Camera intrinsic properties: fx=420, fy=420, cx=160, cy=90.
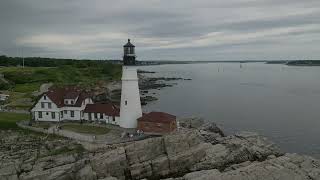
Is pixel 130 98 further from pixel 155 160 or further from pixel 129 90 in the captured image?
pixel 155 160

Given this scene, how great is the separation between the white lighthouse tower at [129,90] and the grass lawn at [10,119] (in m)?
9.66

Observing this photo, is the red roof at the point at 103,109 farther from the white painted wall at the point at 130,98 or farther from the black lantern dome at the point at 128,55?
the black lantern dome at the point at 128,55

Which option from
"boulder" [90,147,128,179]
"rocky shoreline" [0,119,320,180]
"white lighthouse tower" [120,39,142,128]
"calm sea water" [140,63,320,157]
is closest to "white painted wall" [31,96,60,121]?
"rocky shoreline" [0,119,320,180]

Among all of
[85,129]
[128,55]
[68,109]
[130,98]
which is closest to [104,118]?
[85,129]

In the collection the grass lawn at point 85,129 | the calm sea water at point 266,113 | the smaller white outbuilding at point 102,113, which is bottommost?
the calm sea water at point 266,113

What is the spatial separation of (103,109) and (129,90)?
396 cm

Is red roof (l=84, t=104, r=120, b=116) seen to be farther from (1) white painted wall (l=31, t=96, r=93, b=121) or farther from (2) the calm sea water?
(2) the calm sea water

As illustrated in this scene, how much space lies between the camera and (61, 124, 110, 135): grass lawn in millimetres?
35000

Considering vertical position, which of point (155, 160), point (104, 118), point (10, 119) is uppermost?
point (104, 118)

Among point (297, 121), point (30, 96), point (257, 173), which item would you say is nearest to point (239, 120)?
point (297, 121)

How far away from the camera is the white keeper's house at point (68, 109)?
128 ft

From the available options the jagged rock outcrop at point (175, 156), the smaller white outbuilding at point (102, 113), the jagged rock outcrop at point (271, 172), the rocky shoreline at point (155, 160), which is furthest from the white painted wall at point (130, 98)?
the jagged rock outcrop at point (271, 172)

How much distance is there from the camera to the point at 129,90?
119 ft

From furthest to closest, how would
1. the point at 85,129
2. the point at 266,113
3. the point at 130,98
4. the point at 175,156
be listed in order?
the point at 266,113 < the point at 130,98 < the point at 85,129 < the point at 175,156
